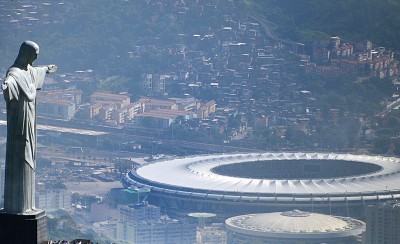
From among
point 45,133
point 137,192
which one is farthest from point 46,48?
point 137,192

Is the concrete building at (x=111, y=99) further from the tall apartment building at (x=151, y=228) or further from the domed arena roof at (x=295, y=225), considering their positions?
the domed arena roof at (x=295, y=225)

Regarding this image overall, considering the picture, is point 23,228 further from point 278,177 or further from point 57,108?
point 57,108

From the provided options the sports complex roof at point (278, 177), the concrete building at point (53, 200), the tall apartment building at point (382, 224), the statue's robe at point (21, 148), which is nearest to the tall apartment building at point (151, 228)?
the sports complex roof at point (278, 177)

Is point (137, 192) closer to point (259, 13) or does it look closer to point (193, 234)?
point (193, 234)

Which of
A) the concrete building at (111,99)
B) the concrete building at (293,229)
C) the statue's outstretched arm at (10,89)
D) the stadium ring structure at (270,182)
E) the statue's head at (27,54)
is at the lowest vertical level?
the concrete building at (293,229)

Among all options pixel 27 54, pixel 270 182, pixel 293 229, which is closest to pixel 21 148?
pixel 27 54

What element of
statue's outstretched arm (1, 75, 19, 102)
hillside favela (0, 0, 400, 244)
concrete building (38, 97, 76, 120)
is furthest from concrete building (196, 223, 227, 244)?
statue's outstretched arm (1, 75, 19, 102)

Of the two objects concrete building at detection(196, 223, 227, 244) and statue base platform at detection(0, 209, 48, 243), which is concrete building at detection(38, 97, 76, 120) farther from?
statue base platform at detection(0, 209, 48, 243)
